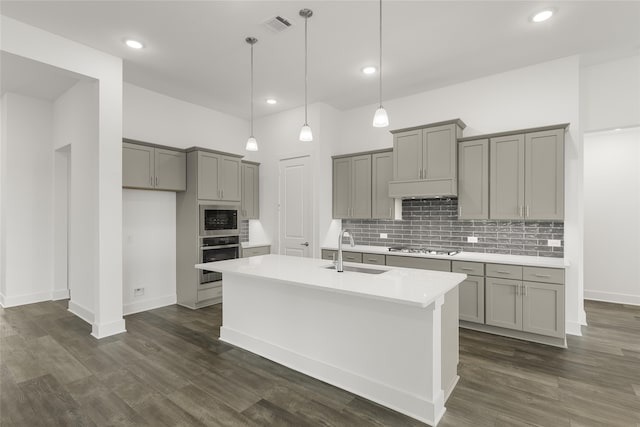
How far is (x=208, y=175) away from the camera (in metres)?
4.85

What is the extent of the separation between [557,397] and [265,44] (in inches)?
165

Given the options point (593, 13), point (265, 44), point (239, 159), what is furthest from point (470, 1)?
point (239, 159)

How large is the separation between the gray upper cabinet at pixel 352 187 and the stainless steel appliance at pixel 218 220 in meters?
1.69

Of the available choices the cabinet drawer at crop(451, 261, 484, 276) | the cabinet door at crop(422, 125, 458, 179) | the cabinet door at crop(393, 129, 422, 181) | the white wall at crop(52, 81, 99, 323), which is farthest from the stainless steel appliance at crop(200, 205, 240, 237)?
the cabinet drawer at crop(451, 261, 484, 276)

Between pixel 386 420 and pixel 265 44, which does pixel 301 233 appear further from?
pixel 386 420

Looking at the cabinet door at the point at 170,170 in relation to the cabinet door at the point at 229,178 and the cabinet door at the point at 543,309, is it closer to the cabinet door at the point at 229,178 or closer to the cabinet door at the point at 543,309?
the cabinet door at the point at 229,178

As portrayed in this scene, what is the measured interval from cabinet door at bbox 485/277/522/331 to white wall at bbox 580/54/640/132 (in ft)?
7.64

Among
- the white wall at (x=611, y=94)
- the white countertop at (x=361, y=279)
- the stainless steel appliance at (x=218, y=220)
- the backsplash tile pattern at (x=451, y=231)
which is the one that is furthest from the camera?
Result: the stainless steel appliance at (x=218, y=220)

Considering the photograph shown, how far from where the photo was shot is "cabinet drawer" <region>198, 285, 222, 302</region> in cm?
475

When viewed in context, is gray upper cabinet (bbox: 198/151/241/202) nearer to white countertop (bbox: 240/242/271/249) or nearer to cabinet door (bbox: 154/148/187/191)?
cabinet door (bbox: 154/148/187/191)

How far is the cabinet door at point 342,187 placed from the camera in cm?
531

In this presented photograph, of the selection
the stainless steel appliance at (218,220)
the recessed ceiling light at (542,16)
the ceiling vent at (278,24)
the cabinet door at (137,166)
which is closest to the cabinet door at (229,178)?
the stainless steel appliance at (218,220)

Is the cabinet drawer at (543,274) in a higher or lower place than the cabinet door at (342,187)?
lower

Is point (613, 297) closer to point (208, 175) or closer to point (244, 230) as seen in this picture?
point (244, 230)
